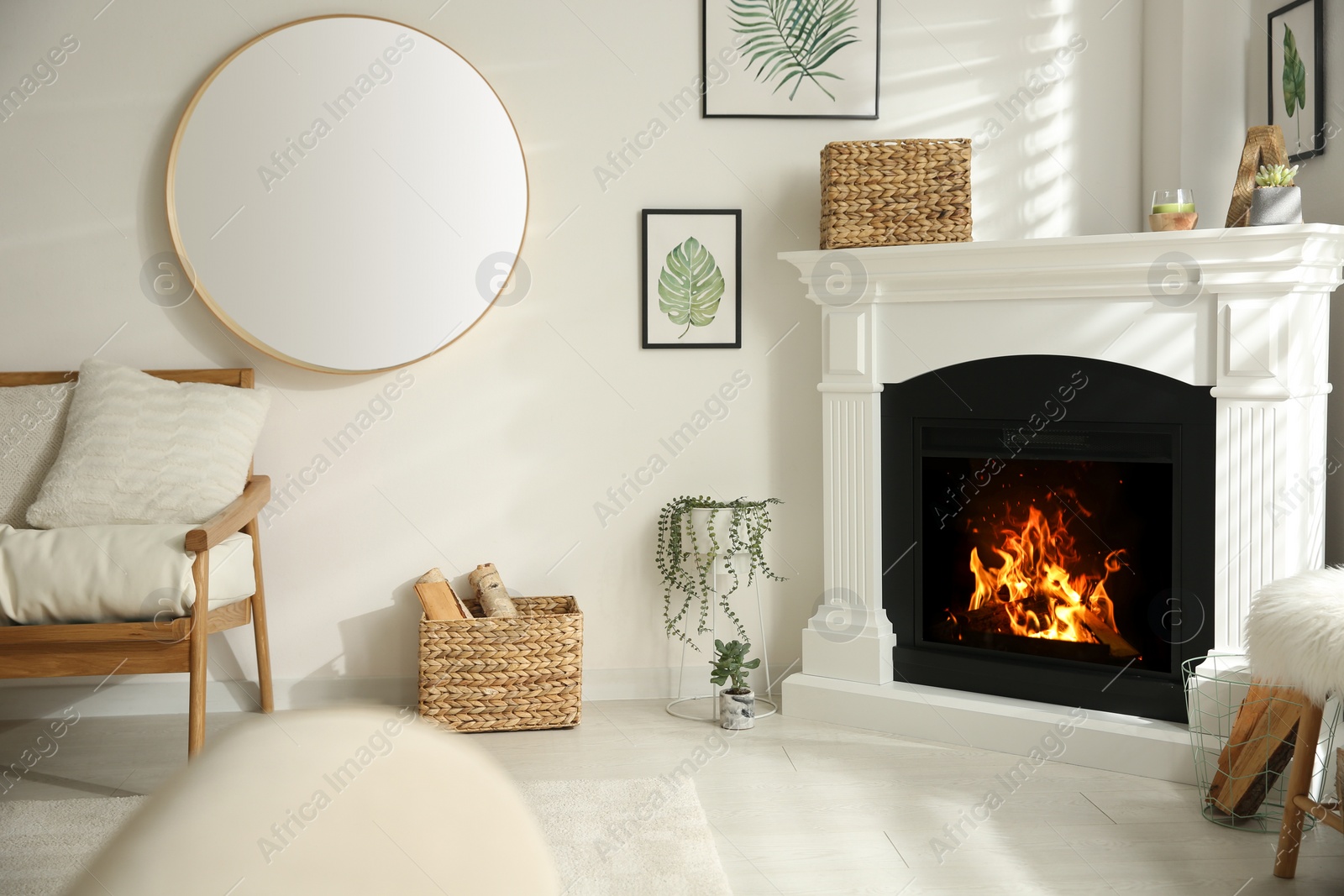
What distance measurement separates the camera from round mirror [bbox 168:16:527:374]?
9.37ft

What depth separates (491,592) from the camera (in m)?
2.90

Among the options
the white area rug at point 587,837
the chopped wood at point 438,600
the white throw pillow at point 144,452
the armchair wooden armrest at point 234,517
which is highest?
the white throw pillow at point 144,452

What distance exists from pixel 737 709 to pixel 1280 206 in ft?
6.06

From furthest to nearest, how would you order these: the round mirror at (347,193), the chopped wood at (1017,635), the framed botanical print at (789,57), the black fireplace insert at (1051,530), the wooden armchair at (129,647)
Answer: the framed botanical print at (789,57), the round mirror at (347,193), the chopped wood at (1017,635), the black fireplace insert at (1051,530), the wooden armchair at (129,647)

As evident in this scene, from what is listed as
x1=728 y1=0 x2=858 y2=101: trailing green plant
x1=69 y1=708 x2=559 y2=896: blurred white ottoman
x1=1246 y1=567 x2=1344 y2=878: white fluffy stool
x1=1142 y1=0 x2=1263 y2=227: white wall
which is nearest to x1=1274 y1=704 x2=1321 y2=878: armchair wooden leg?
x1=1246 y1=567 x2=1344 y2=878: white fluffy stool

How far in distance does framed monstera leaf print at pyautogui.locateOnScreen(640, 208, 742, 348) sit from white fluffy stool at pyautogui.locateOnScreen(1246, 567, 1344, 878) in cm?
162

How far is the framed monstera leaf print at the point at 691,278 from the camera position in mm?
3016

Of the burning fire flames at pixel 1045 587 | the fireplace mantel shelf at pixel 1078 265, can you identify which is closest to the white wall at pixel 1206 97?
the fireplace mantel shelf at pixel 1078 265

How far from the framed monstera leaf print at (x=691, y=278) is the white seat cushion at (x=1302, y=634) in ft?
5.28

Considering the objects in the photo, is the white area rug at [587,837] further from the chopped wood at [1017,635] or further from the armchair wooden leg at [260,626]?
the chopped wood at [1017,635]

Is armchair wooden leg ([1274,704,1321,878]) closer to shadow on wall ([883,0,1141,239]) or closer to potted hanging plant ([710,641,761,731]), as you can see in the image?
potted hanging plant ([710,641,761,731])

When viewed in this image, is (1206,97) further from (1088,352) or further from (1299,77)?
(1088,352)

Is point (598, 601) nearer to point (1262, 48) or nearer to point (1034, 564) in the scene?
point (1034, 564)

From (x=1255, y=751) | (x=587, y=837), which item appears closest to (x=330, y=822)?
(x=587, y=837)
